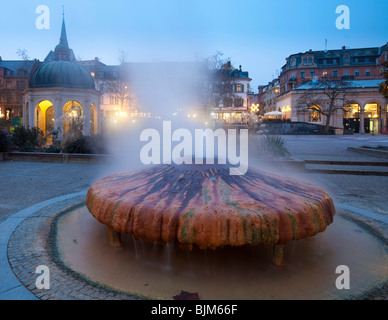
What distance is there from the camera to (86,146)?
39.2 ft

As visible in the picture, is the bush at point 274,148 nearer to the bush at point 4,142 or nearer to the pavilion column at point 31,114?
the bush at point 4,142

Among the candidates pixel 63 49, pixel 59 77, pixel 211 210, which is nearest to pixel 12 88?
pixel 63 49

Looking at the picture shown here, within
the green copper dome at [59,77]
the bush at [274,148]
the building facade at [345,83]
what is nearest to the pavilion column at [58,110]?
the green copper dome at [59,77]

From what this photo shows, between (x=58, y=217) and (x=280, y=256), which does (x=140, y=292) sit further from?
(x=58, y=217)

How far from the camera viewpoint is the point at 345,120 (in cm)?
4909

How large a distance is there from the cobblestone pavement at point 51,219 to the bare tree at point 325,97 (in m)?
37.3

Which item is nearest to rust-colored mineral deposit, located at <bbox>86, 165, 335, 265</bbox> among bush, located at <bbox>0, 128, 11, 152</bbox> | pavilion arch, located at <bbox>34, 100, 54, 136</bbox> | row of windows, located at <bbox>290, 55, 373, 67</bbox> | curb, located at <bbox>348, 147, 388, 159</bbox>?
bush, located at <bbox>0, 128, 11, 152</bbox>

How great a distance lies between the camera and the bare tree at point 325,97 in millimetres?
41688

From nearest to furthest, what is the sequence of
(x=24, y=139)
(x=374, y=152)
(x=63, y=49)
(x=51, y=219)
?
1. (x=51, y=219)
2. (x=24, y=139)
3. (x=374, y=152)
4. (x=63, y=49)

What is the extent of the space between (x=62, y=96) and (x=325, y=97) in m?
40.7

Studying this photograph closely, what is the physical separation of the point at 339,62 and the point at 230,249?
67579 mm

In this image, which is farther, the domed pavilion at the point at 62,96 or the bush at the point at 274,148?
the domed pavilion at the point at 62,96

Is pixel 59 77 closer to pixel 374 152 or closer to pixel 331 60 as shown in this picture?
pixel 374 152
